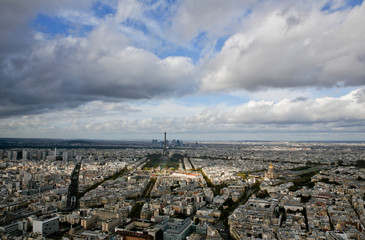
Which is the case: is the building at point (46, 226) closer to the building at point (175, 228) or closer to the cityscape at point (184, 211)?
the cityscape at point (184, 211)

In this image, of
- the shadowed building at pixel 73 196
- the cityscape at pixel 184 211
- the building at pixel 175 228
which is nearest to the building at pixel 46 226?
the cityscape at pixel 184 211

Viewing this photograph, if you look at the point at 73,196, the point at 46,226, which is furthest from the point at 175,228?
the point at 73,196

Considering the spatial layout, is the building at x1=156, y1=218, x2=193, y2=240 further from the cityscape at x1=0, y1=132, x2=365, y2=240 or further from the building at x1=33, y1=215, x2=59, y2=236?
the building at x1=33, y1=215, x2=59, y2=236

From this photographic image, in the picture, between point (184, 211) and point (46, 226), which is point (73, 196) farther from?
point (184, 211)

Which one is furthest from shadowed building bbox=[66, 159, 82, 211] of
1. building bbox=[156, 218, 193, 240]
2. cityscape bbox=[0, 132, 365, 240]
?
building bbox=[156, 218, 193, 240]

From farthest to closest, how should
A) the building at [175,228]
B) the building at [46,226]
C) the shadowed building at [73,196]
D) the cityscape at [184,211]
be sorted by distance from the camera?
the shadowed building at [73,196] → the building at [46,226] → the cityscape at [184,211] → the building at [175,228]

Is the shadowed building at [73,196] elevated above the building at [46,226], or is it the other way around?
the building at [46,226]

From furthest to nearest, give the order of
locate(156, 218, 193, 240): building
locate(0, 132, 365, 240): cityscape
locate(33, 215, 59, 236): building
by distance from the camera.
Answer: locate(33, 215, 59, 236): building, locate(0, 132, 365, 240): cityscape, locate(156, 218, 193, 240): building

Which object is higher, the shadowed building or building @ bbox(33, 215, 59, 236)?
building @ bbox(33, 215, 59, 236)
